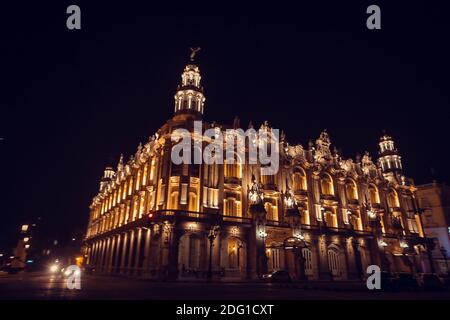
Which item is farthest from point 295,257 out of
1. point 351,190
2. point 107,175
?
point 107,175

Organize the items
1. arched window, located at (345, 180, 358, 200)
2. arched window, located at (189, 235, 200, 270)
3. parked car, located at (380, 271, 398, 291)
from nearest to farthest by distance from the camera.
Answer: parked car, located at (380, 271, 398, 291) < arched window, located at (189, 235, 200, 270) < arched window, located at (345, 180, 358, 200)

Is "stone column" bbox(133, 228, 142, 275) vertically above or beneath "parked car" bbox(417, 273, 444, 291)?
above

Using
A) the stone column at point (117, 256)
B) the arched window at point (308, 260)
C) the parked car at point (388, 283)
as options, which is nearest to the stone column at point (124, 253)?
the stone column at point (117, 256)

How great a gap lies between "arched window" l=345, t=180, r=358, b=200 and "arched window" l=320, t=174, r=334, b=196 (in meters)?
3.73

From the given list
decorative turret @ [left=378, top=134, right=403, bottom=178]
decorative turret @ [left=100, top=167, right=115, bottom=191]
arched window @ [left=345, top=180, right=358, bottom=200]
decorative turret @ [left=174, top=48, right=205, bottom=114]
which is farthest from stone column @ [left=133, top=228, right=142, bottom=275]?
decorative turret @ [left=378, top=134, right=403, bottom=178]

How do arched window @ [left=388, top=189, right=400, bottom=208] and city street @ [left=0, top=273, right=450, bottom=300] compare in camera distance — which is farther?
arched window @ [left=388, top=189, right=400, bottom=208]

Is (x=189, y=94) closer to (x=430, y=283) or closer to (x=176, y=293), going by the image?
(x=176, y=293)

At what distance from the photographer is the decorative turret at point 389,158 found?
208 feet

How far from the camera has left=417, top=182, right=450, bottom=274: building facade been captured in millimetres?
61656

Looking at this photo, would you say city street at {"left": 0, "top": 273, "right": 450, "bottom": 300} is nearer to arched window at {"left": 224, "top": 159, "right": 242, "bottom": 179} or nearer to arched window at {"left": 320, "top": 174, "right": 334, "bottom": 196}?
arched window at {"left": 224, "top": 159, "right": 242, "bottom": 179}

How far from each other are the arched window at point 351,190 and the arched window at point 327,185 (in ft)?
12.2

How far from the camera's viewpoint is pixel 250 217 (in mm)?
37688

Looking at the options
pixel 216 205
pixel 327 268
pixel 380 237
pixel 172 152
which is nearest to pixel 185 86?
pixel 172 152

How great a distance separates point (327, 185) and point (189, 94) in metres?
27.7
